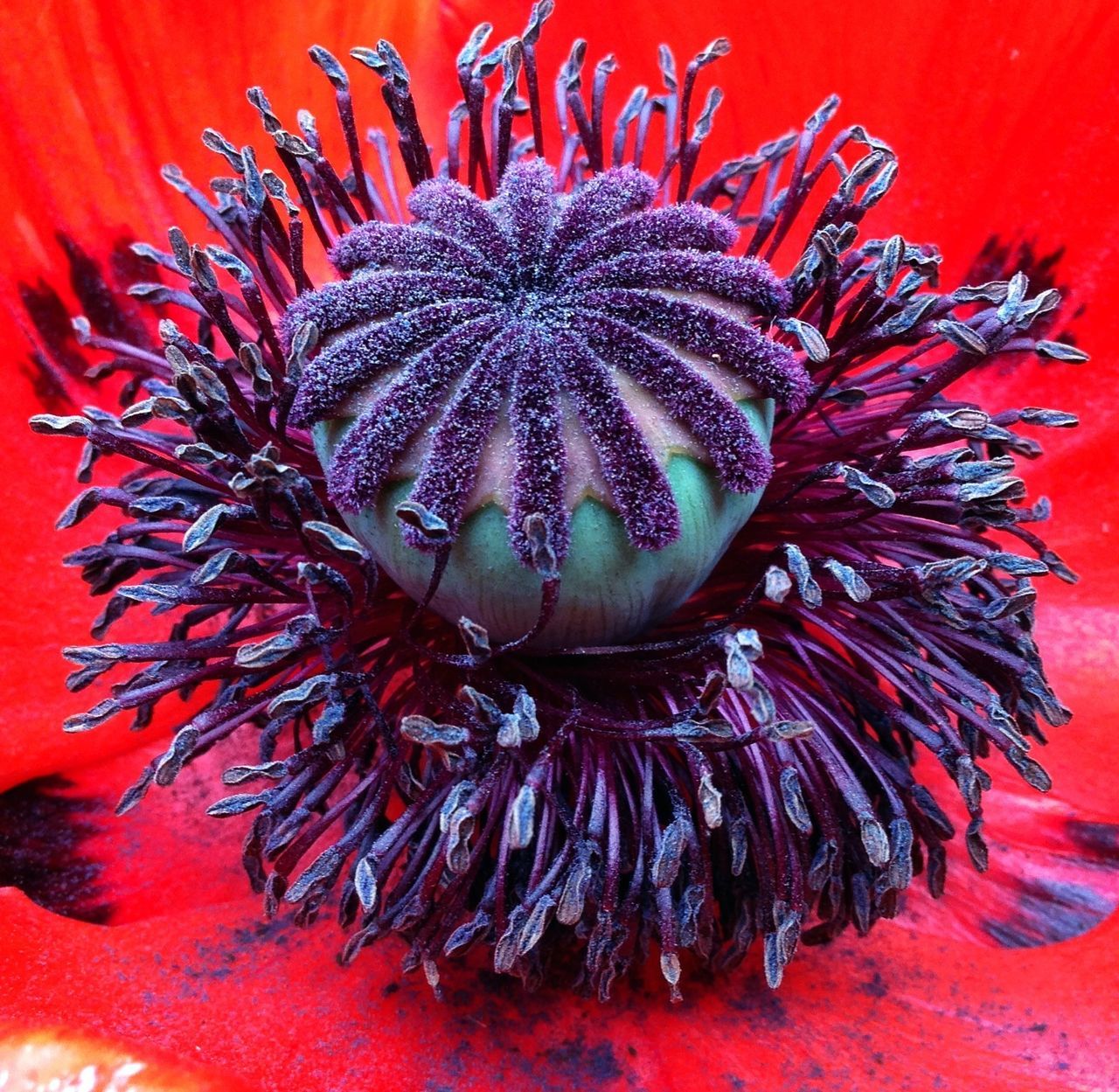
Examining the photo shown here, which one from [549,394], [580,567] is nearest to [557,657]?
[580,567]

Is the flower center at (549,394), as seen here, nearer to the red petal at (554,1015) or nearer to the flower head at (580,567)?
the flower head at (580,567)

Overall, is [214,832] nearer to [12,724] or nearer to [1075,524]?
[12,724]

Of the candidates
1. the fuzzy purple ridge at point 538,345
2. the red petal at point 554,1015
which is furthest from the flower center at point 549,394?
the red petal at point 554,1015

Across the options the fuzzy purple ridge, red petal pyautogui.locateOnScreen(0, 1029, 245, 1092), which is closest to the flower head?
the fuzzy purple ridge

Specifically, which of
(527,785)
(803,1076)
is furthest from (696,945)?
(527,785)

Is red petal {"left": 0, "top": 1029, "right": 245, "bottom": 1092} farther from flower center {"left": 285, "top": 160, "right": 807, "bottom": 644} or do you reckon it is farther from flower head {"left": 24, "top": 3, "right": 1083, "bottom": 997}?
flower center {"left": 285, "top": 160, "right": 807, "bottom": 644}

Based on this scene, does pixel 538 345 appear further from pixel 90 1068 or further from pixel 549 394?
pixel 90 1068

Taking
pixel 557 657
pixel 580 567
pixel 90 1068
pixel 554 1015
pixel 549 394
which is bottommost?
pixel 554 1015
